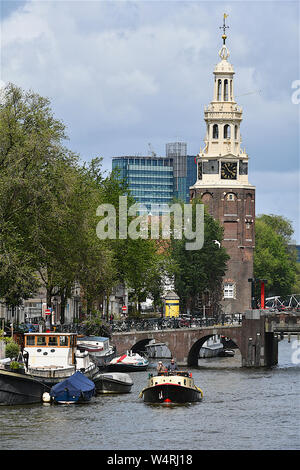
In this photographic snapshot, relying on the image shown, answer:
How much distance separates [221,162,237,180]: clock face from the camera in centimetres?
15462

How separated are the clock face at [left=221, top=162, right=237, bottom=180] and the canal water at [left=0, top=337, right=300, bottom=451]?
7628 centimetres

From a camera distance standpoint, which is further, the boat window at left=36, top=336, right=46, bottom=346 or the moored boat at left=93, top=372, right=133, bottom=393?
the moored boat at left=93, top=372, right=133, bottom=393

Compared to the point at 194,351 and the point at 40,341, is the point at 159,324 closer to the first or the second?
the point at 194,351

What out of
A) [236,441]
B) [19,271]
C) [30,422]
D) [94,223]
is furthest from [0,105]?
[236,441]

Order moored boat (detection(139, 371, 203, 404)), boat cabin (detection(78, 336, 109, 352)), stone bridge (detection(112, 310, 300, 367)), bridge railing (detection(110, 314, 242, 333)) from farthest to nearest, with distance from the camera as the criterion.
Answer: bridge railing (detection(110, 314, 242, 333)) → stone bridge (detection(112, 310, 300, 367)) → boat cabin (detection(78, 336, 109, 352)) → moored boat (detection(139, 371, 203, 404))

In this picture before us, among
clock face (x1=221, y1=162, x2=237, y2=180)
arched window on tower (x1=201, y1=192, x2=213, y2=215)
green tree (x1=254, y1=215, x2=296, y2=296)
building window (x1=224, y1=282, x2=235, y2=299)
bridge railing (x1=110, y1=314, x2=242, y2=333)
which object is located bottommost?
bridge railing (x1=110, y1=314, x2=242, y2=333)

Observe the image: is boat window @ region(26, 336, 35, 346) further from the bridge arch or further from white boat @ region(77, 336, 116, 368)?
the bridge arch

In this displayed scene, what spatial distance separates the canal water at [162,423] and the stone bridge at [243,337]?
23.3 m

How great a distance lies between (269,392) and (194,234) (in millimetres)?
60024

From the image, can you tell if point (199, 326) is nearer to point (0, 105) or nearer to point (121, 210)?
point (121, 210)

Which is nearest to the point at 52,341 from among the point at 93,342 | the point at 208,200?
the point at 93,342

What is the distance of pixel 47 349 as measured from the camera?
233ft

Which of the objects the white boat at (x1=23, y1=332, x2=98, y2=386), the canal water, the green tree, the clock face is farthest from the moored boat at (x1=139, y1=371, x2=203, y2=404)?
the green tree

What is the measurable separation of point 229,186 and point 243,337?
5087 cm
